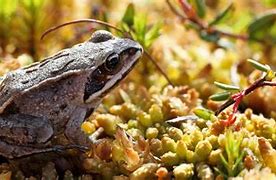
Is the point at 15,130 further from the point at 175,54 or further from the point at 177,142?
the point at 175,54

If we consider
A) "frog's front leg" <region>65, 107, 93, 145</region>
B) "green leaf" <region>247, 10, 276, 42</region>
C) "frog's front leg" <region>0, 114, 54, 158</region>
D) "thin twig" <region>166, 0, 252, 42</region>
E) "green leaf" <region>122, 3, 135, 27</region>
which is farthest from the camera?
"green leaf" <region>247, 10, 276, 42</region>

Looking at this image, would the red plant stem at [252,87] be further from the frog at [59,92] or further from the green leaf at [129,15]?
the green leaf at [129,15]

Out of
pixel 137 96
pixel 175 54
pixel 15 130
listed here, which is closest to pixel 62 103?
pixel 15 130

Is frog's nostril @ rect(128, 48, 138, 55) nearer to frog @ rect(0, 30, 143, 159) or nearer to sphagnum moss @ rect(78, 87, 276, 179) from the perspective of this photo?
frog @ rect(0, 30, 143, 159)

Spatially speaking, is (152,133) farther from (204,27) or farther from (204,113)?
(204,27)

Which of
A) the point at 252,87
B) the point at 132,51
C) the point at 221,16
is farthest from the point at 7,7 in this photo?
the point at 252,87

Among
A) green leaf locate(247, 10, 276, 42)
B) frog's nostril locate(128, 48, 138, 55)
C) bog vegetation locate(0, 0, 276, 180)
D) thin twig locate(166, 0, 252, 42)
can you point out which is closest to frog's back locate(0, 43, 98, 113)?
frog's nostril locate(128, 48, 138, 55)

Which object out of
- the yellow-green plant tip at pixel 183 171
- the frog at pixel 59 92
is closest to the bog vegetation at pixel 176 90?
the yellow-green plant tip at pixel 183 171
